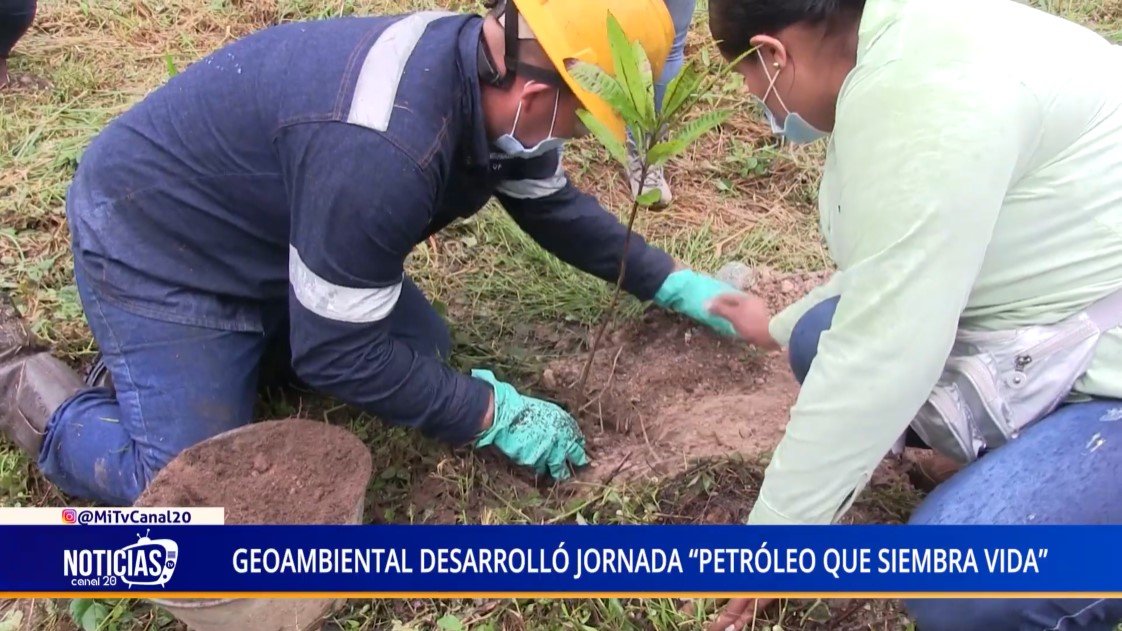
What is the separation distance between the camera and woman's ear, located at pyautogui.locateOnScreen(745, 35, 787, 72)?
152 cm

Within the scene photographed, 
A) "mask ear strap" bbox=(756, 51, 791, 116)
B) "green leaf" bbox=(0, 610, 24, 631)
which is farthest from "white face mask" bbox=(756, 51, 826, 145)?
"green leaf" bbox=(0, 610, 24, 631)

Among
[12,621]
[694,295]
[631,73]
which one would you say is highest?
[631,73]

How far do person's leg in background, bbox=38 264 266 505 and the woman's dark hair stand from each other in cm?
136

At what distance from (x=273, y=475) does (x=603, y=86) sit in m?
1.02

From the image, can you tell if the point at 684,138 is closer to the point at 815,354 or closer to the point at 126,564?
the point at 815,354

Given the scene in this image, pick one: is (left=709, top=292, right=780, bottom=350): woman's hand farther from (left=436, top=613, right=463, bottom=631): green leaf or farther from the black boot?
the black boot

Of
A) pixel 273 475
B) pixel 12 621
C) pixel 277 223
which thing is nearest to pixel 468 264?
pixel 277 223

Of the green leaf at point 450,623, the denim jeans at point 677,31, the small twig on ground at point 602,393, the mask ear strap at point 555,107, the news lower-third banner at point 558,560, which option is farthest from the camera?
the denim jeans at point 677,31

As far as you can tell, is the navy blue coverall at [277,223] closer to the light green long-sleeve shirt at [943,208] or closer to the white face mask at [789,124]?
the white face mask at [789,124]

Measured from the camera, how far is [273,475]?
1.91m

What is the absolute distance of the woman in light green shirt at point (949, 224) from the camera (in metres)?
1.33

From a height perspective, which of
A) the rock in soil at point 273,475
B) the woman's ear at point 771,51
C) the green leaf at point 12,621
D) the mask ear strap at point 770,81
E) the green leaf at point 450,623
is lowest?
the green leaf at point 12,621

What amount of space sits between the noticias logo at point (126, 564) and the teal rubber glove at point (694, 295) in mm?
1415

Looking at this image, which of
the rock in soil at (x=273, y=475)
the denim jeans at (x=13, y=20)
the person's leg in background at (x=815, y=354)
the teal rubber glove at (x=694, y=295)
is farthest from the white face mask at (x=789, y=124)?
the denim jeans at (x=13, y=20)
